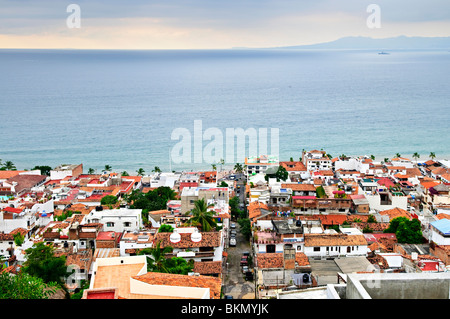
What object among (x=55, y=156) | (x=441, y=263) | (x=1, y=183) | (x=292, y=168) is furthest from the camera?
(x=55, y=156)

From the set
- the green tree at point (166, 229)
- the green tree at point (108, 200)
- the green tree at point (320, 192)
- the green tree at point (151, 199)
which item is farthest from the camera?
the green tree at point (108, 200)

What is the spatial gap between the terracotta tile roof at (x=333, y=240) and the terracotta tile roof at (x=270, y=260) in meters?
1.42

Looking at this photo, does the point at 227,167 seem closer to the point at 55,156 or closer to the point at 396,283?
the point at 55,156

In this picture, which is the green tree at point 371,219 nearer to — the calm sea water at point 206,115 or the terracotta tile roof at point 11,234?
the terracotta tile roof at point 11,234

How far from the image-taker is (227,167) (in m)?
33.8

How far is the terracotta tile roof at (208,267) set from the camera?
44.4ft

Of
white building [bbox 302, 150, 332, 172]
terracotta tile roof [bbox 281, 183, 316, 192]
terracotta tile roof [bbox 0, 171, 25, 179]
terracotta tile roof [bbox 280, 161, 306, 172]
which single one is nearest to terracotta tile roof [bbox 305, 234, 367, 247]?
terracotta tile roof [bbox 281, 183, 316, 192]

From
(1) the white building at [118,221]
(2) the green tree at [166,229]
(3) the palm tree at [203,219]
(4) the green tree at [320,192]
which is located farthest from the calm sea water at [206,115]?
(2) the green tree at [166,229]

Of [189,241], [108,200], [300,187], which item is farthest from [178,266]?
[108,200]

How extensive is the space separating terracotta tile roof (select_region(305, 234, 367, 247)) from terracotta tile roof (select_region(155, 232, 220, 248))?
2.68 metres

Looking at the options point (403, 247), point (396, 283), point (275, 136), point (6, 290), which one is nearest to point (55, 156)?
point (275, 136)

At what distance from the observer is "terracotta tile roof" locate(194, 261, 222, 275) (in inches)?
533

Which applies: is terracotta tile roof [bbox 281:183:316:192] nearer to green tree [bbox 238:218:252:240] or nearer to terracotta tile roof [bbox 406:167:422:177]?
green tree [bbox 238:218:252:240]

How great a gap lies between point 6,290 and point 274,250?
29.5 feet
